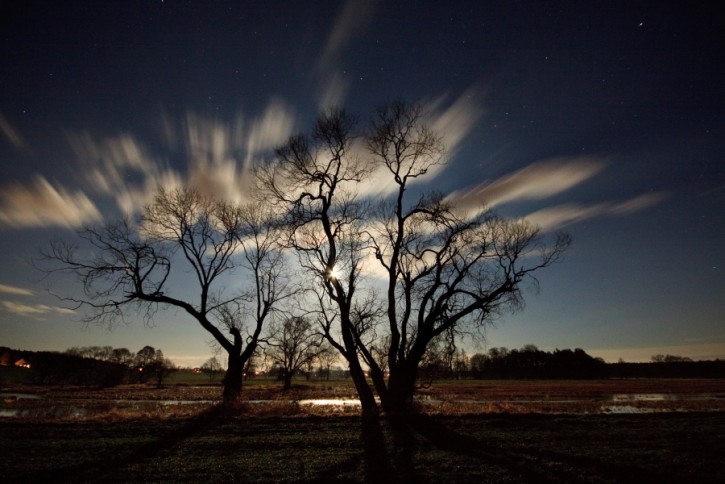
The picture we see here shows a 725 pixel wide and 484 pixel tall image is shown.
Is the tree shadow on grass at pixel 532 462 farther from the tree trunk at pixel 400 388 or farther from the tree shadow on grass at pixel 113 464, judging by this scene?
the tree shadow on grass at pixel 113 464

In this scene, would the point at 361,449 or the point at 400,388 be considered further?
the point at 400,388

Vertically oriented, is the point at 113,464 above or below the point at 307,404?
below

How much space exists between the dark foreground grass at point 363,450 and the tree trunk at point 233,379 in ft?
23.6

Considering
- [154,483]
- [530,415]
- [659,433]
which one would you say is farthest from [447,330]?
[154,483]

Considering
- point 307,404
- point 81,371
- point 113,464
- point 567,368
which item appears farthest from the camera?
point 567,368

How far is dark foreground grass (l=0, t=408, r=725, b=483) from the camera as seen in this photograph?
7.30m

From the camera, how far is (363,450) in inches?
375

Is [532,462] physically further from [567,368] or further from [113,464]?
[567,368]

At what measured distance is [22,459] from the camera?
829 cm

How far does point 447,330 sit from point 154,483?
1436cm

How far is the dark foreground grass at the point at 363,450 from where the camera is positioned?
23.9 ft

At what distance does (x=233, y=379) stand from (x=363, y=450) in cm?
1481

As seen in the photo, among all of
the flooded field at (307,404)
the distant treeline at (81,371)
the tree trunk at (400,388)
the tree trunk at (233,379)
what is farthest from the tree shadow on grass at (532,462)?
the distant treeline at (81,371)

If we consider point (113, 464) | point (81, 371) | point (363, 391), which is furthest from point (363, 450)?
point (81, 371)
